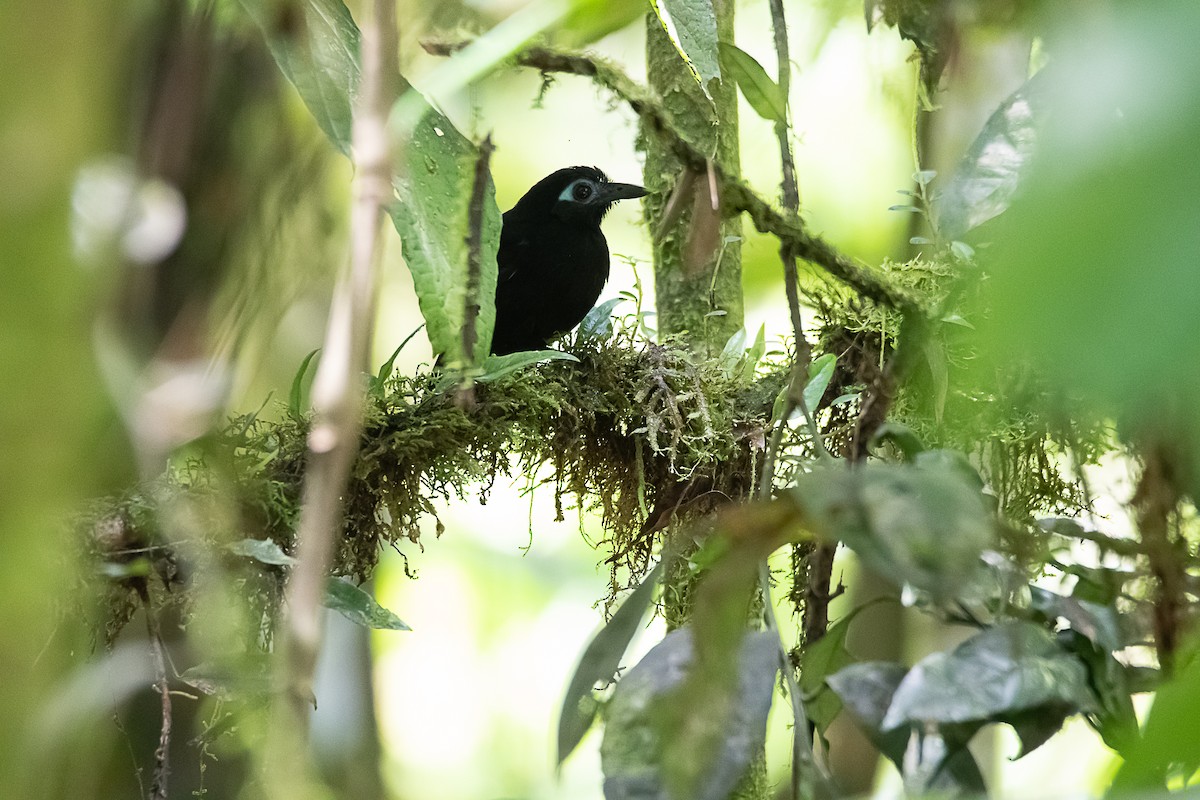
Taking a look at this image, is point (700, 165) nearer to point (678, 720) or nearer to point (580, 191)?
point (678, 720)

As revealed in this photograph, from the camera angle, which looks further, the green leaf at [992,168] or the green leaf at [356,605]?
the green leaf at [356,605]

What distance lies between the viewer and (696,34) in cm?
130

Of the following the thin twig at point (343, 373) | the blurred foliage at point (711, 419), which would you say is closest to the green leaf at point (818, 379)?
the blurred foliage at point (711, 419)

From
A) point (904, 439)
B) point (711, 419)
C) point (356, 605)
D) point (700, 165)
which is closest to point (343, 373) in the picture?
point (700, 165)

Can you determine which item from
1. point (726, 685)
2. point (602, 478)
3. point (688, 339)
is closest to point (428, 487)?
point (602, 478)

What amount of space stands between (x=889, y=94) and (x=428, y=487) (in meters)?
1.70

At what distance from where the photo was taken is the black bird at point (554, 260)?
10.8ft

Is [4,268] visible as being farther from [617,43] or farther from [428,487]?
[617,43]

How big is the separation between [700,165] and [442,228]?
290 millimetres

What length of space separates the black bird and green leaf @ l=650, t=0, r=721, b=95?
1825 millimetres

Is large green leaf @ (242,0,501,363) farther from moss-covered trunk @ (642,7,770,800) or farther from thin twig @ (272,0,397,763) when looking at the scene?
moss-covered trunk @ (642,7,770,800)

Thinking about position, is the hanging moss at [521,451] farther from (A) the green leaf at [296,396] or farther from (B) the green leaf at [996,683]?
(B) the green leaf at [996,683]

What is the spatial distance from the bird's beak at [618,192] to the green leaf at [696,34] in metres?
1.85

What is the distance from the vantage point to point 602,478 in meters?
2.37
